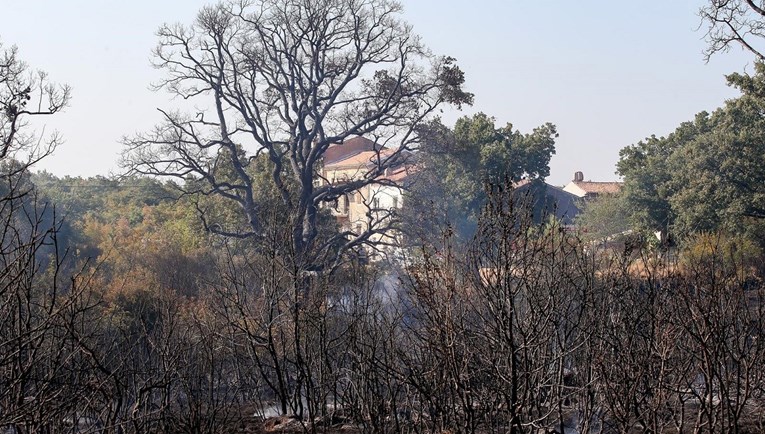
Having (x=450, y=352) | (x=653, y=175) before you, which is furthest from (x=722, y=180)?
(x=450, y=352)

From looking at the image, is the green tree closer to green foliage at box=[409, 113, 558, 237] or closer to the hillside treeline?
green foliage at box=[409, 113, 558, 237]

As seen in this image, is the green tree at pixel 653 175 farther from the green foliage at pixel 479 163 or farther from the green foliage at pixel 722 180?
the green foliage at pixel 479 163

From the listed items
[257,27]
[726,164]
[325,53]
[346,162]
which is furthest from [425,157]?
[346,162]

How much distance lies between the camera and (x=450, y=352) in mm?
7840

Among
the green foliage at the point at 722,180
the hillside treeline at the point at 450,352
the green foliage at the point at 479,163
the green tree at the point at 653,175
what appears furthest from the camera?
the green foliage at the point at 479,163

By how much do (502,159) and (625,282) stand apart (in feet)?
118

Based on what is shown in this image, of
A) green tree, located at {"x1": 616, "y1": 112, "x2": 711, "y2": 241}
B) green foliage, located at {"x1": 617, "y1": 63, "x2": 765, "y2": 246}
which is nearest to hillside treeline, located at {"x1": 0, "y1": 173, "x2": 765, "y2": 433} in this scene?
green foliage, located at {"x1": 617, "y1": 63, "x2": 765, "y2": 246}

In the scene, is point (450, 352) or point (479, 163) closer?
Answer: point (450, 352)

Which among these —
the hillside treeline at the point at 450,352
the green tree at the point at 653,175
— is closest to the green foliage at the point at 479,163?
the green tree at the point at 653,175

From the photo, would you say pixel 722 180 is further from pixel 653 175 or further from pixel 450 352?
pixel 450 352

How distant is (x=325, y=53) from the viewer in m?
33.3

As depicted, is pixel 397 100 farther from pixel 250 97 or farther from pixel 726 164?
pixel 726 164

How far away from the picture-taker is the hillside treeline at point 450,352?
25.4 feet

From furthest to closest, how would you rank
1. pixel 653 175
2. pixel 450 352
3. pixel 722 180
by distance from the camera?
pixel 653 175 → pixel 722 180 → pixel 450 352
